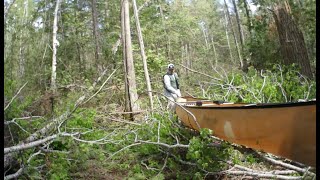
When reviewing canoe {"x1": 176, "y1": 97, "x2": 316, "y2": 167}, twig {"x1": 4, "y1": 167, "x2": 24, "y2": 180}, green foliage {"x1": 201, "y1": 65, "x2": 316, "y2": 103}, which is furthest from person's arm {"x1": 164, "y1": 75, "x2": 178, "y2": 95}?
twig {"x1": 4, "y1": 167, "x2": 24, "y2": 180}

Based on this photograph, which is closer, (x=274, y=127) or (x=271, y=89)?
(x=274, y=127)

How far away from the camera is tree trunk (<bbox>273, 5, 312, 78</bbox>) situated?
7.69 m

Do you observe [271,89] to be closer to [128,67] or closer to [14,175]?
[14,175]

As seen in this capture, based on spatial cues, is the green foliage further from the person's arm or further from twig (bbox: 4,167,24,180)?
twig (bbox: 4,167,24,180)

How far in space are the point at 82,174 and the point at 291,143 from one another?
4001mm

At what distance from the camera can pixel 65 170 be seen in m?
5.46

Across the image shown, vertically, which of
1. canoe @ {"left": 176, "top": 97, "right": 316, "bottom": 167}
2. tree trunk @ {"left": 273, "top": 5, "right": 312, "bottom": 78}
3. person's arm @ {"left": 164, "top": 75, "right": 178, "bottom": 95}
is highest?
Answer: tree trunk @ {"left": 273, "top": 5, "right": 312, "bottom": 78}

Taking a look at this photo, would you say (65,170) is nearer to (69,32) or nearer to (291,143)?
(291,143)

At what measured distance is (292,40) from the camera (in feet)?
25.4

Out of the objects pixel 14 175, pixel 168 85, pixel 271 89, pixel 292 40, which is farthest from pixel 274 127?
pixel 292 40

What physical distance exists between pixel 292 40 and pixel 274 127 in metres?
5.36

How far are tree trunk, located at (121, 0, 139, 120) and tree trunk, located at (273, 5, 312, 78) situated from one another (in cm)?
429

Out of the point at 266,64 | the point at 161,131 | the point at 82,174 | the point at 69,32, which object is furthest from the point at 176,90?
the point at 69,32

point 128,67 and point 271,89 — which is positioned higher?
point 128,67
